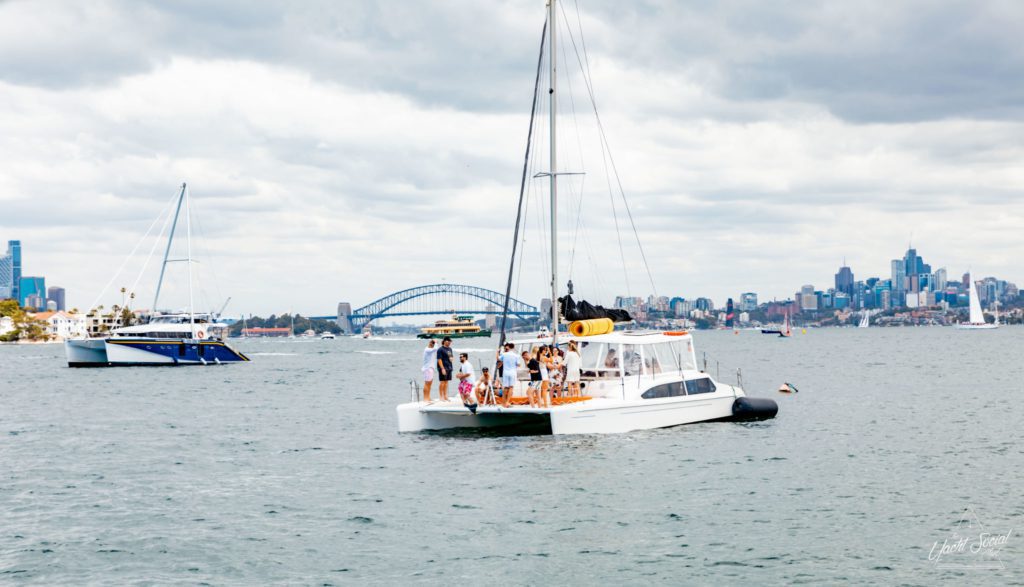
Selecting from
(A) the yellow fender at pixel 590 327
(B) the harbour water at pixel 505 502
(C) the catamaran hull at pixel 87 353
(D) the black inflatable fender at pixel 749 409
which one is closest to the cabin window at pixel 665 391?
(B) the harbour water at pixel 505 502

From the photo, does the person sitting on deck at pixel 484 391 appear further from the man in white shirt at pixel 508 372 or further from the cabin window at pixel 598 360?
the cabin window at pixel 598 360

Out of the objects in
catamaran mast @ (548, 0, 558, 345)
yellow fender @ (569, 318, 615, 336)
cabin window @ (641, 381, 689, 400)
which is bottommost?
cabin window @ (641, 381, 689, 400)

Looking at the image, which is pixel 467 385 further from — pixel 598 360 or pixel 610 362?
pixel 610 362

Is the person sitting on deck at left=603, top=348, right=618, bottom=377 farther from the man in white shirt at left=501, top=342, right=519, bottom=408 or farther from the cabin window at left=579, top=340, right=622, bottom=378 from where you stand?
the man in white shirt at left=501, top=342, right=519, bottom=408

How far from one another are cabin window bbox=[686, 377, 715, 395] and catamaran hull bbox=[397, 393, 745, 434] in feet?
0.94

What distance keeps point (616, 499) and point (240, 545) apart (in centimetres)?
734

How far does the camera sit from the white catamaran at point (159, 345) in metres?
87.5

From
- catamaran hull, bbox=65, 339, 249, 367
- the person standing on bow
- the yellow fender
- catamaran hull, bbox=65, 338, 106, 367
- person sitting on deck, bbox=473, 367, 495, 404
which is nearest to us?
person sitting on deck, bbox=473, 367, 495, 404

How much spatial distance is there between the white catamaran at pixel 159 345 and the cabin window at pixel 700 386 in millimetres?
65048

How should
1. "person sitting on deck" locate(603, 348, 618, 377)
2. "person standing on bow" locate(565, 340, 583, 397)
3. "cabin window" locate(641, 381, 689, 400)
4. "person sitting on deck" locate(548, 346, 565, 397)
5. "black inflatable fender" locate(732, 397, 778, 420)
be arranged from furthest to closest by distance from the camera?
"black inflatable fender" locate(732, 397, 778, 420) < "person sitting on deck" locate(603, 348, 618, 377) < "cabin window" locate(641, 381, 689, 400) < "person standing on bow" locate(565, 340, 583, 397) < "person sitting on deck" locate(548, 346, 565, 397)

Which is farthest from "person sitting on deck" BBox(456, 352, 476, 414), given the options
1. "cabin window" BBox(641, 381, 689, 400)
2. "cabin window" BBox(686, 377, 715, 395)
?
"cabin window" BBox(686, 377, 715, 395)

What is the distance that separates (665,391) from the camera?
30.0 meters

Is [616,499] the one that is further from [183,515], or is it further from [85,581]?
[85,581]

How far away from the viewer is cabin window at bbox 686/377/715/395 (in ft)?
102
